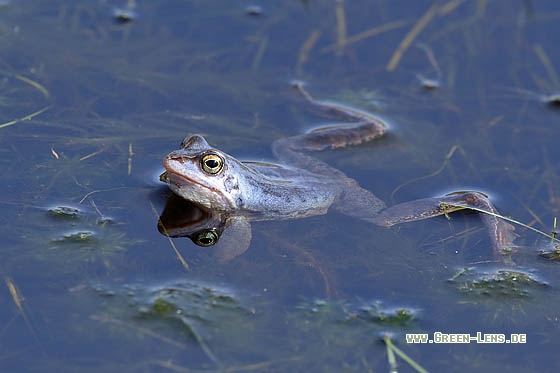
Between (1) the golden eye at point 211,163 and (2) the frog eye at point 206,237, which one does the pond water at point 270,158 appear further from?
(1) the golden eye at point 211,163

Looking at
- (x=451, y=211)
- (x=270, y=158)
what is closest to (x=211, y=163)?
(x=270, y=158)

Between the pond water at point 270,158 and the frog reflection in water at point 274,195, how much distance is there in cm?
16

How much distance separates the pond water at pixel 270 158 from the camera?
5461 mm

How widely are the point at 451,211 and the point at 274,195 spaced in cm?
184

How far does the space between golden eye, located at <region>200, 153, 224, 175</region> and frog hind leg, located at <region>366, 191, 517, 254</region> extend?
1.61m

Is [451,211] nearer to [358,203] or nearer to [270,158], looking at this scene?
[358,203]

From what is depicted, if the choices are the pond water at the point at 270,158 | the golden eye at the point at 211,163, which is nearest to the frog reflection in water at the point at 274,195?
the golden eye at the point at 211,163

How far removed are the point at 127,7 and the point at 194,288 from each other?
549 centimetres

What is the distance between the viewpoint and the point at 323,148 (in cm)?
817

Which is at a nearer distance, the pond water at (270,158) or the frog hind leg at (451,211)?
the pond water at (270,158)

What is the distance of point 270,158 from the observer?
795cm

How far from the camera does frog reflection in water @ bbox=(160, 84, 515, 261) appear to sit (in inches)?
265

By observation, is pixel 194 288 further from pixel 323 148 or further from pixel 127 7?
pixel 127 7

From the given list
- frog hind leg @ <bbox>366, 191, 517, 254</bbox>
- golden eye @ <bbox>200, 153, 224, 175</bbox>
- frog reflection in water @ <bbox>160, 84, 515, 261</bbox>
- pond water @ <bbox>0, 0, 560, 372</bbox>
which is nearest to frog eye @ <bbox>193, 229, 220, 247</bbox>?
frog reflection in water @ <bbox>160, 84, 515, 261</bbox>
